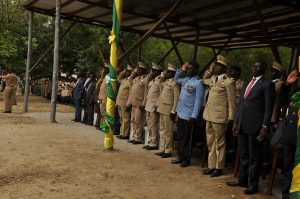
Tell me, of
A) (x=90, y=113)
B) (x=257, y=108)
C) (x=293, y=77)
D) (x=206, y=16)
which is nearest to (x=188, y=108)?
(x=257, y=108)

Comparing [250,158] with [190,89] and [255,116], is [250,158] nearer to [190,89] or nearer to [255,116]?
[255,116]

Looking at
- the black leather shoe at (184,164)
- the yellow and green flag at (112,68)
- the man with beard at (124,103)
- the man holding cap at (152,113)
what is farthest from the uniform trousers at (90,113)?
the black leather shoe at (184,164)

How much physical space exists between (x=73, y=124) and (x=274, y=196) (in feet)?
25.2

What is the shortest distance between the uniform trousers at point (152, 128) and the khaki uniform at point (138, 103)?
1.98 feet

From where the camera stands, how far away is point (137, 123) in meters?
8.75

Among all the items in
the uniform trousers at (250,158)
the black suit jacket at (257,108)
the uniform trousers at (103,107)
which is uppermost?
Result: the black suit jacket at (257,108)

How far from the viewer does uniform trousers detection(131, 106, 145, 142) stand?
8.73 m

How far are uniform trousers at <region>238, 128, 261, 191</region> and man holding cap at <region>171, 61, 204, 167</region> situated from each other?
1.20 meters

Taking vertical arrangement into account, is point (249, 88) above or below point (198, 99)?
above

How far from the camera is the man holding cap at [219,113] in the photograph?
19.5 ft

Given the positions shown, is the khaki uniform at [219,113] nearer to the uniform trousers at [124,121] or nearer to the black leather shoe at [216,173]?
the black leather shoe at [216,173]

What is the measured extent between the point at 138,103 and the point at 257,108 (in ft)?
12.8

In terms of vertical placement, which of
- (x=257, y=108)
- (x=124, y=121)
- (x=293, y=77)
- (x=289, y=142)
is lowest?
(x=124, y=121)

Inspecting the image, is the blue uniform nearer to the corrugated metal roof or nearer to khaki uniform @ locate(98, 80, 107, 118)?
the corrugated metal roof
